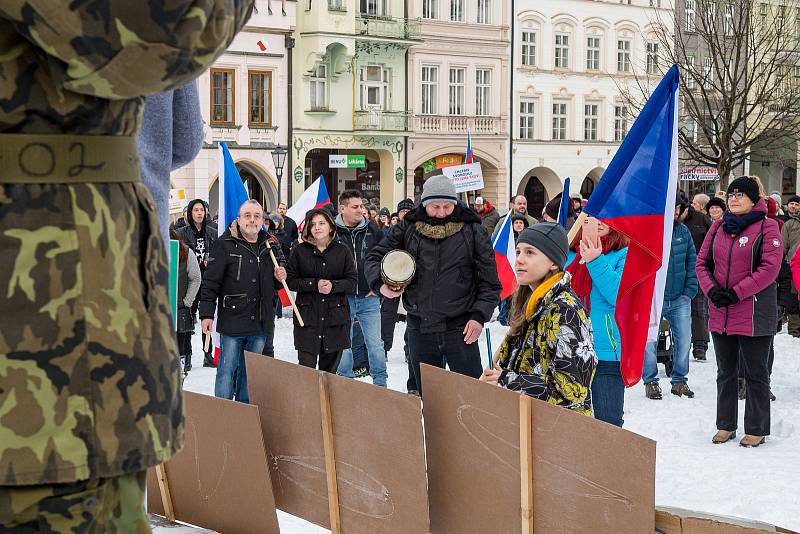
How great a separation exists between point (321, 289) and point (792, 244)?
7.56 meters

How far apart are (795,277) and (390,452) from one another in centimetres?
764

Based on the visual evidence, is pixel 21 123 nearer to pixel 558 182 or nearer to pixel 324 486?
pixel 324 486

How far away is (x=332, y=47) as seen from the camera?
38.5 m

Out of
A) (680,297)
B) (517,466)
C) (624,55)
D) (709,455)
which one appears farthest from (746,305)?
(624,55)

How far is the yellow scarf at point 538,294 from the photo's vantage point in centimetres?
560

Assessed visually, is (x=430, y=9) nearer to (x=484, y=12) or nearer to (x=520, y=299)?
(x=484, y=12)

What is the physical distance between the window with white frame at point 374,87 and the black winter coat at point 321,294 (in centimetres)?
2948

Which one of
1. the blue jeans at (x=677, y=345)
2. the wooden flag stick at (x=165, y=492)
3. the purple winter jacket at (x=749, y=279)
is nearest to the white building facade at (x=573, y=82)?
the blue jeans at (x=677, y=345)

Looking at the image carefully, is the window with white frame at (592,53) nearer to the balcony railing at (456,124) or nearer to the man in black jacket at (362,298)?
the balcony railing at (456,124)

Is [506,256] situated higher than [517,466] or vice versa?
[506,256]

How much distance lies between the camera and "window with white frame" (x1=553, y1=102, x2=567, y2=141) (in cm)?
4528

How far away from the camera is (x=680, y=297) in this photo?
39.4ft

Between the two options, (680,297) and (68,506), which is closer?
(68,506)

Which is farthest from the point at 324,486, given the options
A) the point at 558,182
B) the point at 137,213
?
the point at 558,182
